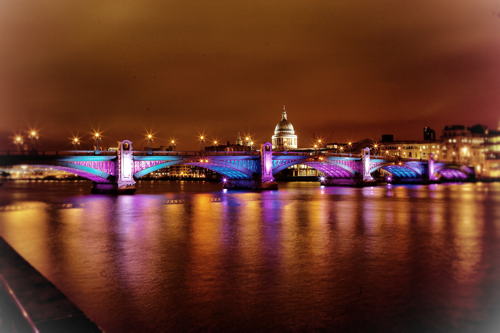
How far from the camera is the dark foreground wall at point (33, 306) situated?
478 cm

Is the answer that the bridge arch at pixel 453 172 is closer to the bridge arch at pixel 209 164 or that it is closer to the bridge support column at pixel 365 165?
the bridge support column at pixel 365 165

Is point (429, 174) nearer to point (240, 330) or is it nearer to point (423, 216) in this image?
point (423, 216)

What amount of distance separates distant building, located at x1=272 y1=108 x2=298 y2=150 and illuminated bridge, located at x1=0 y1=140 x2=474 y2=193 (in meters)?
69.3

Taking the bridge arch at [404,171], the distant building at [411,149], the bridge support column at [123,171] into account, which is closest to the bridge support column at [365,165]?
the bridge arch at [404,171]

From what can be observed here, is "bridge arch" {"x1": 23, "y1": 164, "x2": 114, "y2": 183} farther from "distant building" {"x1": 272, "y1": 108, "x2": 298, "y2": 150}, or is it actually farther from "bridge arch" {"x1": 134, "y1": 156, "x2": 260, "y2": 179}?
"distant building" {"x1": 272, "y1": 108, "x2": 298, "y2": 150}

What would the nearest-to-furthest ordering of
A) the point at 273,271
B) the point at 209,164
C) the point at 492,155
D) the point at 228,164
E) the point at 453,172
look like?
the point at 273,271 < the point at 209,164 < the point at 228,164 < the point at 453,172 < the point at 492,155

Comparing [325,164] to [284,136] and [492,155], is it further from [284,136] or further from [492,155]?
[284,136]

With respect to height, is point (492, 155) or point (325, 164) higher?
point (492, 155)

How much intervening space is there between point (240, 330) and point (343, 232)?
1563 cm

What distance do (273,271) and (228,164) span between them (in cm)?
4953

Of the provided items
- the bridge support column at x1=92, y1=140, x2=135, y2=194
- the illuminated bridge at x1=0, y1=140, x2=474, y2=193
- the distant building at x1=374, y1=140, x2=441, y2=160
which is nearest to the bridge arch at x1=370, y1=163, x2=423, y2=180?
the illuminated bridge at x1=0, y1=140, x2=474, y2=193

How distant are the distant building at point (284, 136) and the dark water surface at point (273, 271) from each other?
145 metres

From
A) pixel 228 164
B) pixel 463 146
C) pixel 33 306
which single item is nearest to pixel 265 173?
pixel 228 164

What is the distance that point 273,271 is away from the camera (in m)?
14.8
